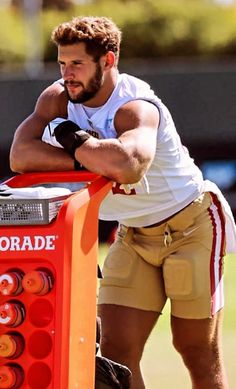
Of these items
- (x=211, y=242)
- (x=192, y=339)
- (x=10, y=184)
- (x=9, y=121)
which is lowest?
(x=9, y=121)

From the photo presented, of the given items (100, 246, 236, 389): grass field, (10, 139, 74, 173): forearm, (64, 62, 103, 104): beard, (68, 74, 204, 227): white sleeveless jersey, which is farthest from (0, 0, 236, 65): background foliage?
(64, 62, 103, 104): beard

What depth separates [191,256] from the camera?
6.19 metres

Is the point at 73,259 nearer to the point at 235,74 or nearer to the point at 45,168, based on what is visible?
the point at 45,168

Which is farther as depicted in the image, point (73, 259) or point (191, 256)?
point (191, 256)

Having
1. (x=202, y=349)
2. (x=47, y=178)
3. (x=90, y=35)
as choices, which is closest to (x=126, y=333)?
(x=202, y=349)

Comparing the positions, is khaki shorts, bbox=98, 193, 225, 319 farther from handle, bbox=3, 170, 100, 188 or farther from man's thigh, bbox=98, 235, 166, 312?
handle, bbox=3, 170, 100, 188

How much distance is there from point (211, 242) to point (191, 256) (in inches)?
5.3

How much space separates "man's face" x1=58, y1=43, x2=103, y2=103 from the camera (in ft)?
18.6

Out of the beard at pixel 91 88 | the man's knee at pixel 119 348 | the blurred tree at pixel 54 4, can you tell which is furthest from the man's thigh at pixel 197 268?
the blurred tree at pixel 54 4

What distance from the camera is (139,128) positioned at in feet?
18.3

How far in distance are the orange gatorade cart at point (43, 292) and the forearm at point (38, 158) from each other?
42 centimetres

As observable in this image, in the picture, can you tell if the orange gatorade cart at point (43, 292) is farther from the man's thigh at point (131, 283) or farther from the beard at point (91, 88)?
the man's thigh at point (131, 283)

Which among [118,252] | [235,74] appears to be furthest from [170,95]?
[118,252]

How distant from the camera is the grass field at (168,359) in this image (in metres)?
7.96
